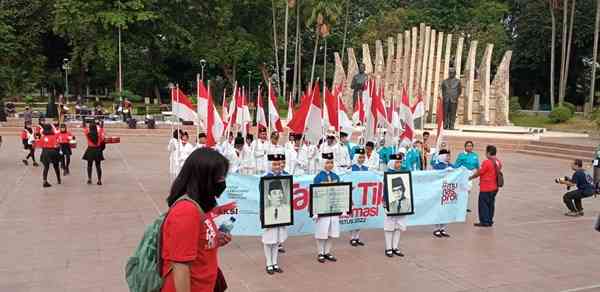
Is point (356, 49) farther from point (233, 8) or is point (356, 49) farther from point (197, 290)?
point (197, 290)

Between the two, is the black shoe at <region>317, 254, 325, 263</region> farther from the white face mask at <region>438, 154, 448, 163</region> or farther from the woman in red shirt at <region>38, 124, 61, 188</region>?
the woman in red shirt at <region>38, 124, 61, 188</region>

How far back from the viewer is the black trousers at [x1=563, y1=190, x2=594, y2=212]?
11.4 m

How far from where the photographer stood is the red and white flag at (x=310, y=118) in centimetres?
1034

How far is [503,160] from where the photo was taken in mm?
A: 21594

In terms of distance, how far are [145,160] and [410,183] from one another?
13076 millimetres

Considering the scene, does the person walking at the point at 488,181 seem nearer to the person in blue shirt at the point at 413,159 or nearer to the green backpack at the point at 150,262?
the person in blue shirt at the point at 413,159

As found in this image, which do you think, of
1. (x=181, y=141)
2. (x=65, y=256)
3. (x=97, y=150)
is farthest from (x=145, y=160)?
(x=65, y=256)

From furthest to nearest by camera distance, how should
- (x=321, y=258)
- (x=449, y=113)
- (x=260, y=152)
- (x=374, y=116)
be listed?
(x=449, y=113) < (x=260, y=152) < (x=374, y=116) < (x=321, y=258)

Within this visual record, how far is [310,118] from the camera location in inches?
411

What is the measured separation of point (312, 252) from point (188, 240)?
582cm

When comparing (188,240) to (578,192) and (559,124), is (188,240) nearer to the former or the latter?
(578,192)

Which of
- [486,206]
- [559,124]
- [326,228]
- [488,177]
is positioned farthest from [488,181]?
[559,124]

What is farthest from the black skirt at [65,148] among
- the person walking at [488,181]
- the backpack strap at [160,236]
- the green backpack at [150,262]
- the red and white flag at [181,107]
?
the backpack strap at [160,236]

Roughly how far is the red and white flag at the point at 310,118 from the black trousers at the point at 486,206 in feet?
10.5
